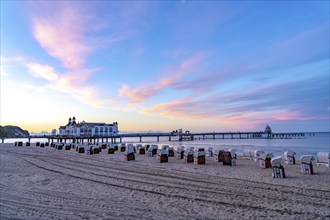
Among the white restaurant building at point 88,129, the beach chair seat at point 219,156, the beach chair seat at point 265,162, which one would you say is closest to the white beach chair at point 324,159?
the beach chair seat at point 265,162

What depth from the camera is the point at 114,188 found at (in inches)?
324

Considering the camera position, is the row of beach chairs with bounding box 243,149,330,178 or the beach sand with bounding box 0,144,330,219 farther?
the row of beach chairs with bounding box 243,149,330,178

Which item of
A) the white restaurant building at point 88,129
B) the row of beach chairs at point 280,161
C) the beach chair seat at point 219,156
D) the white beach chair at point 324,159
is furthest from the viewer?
the white restaurant building at point 88,129

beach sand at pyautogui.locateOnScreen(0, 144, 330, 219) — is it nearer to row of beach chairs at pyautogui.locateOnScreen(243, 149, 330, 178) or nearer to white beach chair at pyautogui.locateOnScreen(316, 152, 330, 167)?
row of beach chairs at pyautogui.locateOnScreen(243, 149, 330, 178)

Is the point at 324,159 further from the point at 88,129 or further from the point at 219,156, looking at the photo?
the point at 88,129

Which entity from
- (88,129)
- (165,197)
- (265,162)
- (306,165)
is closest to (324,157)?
(306,165)

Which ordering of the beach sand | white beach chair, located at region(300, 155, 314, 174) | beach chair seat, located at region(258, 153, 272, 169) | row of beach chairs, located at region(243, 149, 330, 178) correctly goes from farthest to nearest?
beach chair seat, located at region(258, 153, 272, 169) < white beach chair, located at region(300, 155, 314, 174) < row of beach chairs, located at region(243, 149, 330, 178) < the beach sand

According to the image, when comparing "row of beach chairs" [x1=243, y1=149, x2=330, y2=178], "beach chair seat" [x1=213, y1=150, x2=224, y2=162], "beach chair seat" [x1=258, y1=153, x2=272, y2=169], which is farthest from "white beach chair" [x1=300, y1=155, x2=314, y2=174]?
"beach chair seat" [x1=213, y1=150, x2=224, y2=162]

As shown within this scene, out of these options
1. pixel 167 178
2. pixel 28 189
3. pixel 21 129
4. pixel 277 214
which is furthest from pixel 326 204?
pixel 21 129

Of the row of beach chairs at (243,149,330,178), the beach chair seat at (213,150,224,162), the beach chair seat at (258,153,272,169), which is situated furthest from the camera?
the beach chair seat at (213,150,224,162)

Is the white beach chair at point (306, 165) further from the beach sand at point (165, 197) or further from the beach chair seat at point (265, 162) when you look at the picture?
the beach chair seat at point (265, 162)

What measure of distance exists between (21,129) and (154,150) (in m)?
181

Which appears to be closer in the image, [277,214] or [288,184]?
[277,214]

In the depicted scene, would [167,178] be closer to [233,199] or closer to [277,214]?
[233,199]
